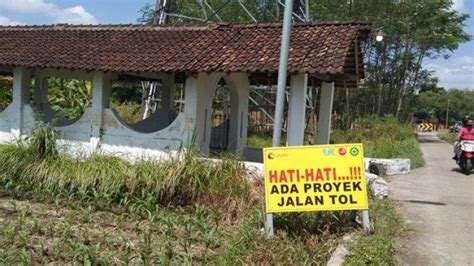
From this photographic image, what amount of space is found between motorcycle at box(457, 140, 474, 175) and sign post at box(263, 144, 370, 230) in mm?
7428

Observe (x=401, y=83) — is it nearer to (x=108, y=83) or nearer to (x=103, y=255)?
(x=108, y=83)

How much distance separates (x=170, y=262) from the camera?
5691mm

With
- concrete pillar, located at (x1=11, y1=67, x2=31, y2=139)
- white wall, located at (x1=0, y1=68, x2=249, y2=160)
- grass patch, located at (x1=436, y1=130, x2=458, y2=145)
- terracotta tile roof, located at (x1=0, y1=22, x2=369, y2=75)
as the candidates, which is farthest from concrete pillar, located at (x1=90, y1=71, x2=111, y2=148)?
grass patch, located at (x1=436, y1=130, x2=458, y2=145)

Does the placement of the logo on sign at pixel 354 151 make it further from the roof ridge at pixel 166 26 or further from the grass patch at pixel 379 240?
the roof ridge at pixel 166 26

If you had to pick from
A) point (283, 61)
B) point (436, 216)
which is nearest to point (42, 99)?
point (283, 61)

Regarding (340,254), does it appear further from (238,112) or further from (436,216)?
(238,112)

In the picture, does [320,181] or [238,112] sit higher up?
[238,112]

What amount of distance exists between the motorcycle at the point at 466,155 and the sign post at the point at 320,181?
24.4ft

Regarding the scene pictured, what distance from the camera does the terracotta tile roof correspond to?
988cm

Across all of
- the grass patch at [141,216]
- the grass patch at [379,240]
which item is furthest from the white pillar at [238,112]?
the grass patch at [379,240]

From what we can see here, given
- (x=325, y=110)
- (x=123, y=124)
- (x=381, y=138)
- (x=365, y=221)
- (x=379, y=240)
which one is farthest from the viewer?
(x=381, y=138)

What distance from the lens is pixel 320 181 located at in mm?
6102

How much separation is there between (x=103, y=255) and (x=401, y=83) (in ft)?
84.2

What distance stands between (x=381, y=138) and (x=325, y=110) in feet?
23.0
